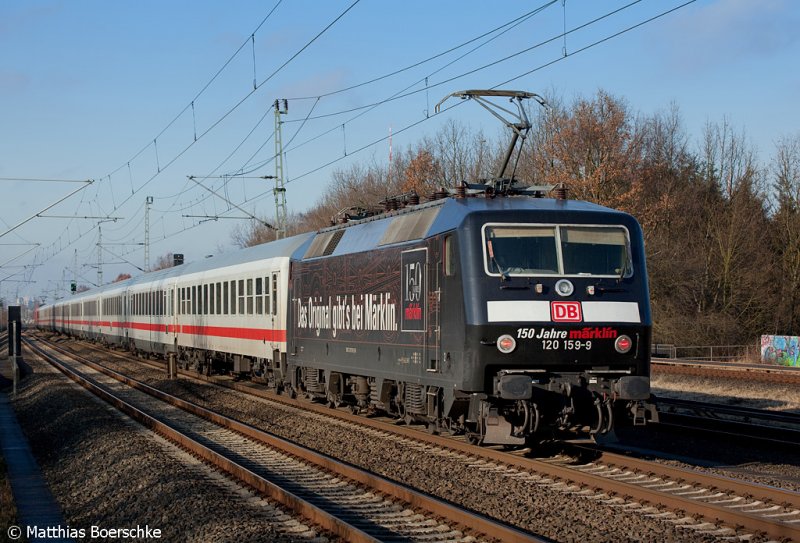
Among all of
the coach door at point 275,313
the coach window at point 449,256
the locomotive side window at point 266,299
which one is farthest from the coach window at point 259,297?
the coach window at point 449,256

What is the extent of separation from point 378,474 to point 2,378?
2391 cm

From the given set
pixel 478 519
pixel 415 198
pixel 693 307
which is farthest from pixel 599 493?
pixel 693 307

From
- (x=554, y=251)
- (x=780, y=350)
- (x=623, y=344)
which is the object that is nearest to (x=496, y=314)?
(x=554, y=251)

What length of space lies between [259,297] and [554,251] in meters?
13.6

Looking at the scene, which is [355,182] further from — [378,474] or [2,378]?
[378,474]

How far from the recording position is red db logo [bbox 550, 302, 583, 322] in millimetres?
12227

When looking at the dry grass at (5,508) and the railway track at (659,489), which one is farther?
the dry grass at (5,508)

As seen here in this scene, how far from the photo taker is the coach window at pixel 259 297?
24.6 meters

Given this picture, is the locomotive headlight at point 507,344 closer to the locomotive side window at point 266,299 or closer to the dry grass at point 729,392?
the dry grass at point 729,392

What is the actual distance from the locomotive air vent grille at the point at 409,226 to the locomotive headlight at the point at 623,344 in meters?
3.17

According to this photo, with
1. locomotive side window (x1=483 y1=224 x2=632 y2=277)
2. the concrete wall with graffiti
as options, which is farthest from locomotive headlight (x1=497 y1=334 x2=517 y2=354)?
the concrete wall with graffiti

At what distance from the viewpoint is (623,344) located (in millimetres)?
12445

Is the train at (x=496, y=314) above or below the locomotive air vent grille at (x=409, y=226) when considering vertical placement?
below

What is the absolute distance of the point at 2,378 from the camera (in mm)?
32344
